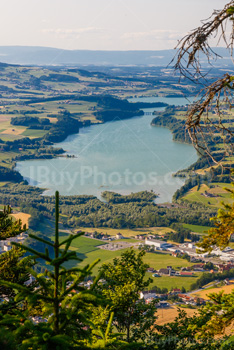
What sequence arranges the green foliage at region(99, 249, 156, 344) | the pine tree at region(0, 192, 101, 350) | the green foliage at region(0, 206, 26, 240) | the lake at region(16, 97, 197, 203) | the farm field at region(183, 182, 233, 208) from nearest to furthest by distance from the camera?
the pine tree at region(0, 192, 101, 350)
the green foliage at region(0, 206, 26, 240)
the green foliage at region(99, 249, 156, 344)
the farm field at region(183, 182, 233, 208)
the lake at region(16, 97, 197, 203)

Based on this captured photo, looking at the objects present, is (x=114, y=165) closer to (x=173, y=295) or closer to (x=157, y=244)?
(x=157, y=244)

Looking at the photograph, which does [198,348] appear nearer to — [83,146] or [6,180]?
[6,180]

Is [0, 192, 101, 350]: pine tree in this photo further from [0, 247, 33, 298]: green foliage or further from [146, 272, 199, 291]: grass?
[146, 272, 199, 291]: grass

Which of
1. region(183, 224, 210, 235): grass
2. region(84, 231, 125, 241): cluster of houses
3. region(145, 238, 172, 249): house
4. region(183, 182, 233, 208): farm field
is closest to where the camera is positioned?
region(145, 238, 172, 249): house

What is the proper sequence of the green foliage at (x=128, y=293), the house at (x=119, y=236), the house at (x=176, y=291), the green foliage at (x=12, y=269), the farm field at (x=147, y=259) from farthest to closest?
the house at (x=119, y=236), the farm field at (x=147, y=259), the house at (x=176, y=291), the green foliage at (x=128, y=293), the green foliage at (x=12, y=269)

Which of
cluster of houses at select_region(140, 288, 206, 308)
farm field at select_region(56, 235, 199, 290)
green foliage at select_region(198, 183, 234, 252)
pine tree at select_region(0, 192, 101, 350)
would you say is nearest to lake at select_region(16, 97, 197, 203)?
farm field at select_region(56, 235, 199, 290)

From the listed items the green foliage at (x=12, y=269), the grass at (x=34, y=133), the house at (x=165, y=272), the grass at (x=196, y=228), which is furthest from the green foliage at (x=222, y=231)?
the grass at (x=34, y=133)

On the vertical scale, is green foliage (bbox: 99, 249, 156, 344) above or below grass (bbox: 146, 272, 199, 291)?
above

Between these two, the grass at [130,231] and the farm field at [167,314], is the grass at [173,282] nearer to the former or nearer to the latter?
the farm field at [167,314]
